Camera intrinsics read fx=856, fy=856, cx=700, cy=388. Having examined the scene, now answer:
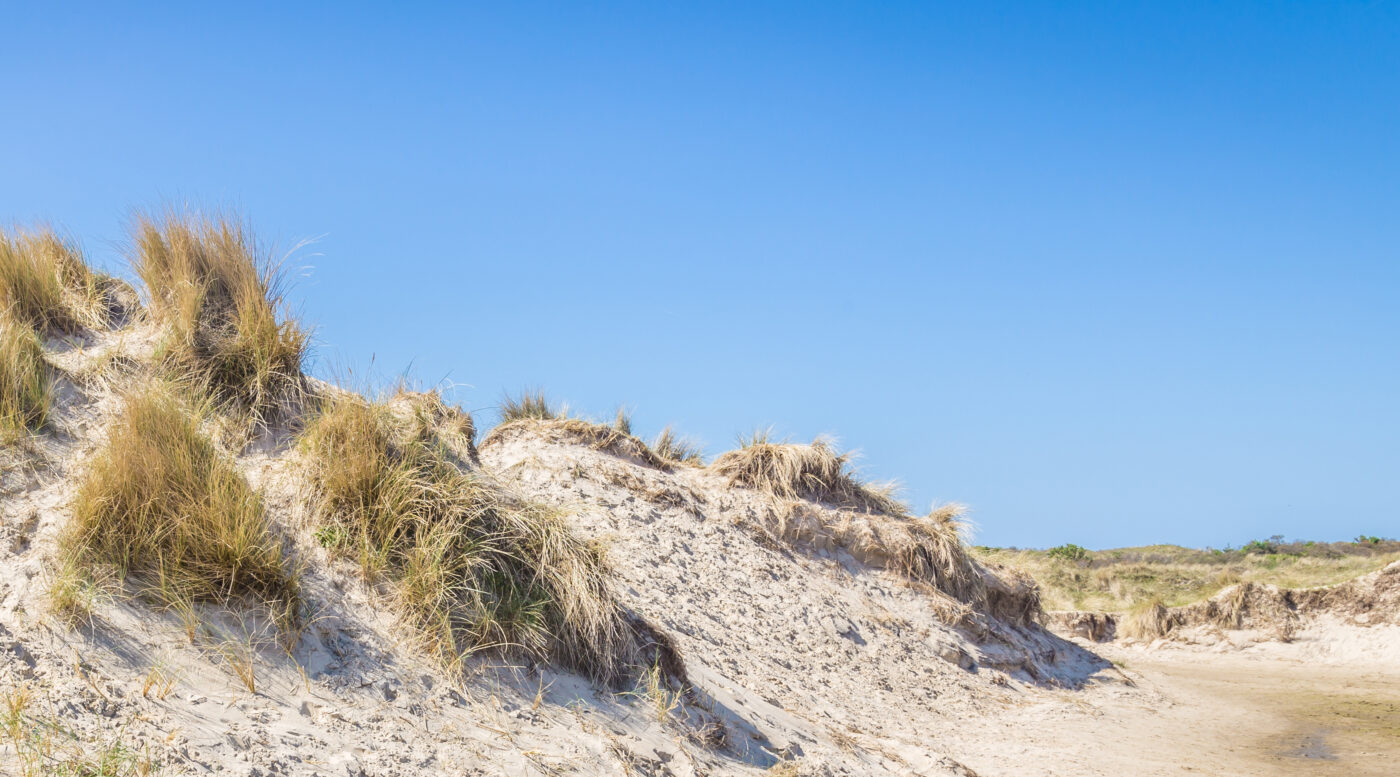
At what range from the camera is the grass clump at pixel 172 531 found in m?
4.29

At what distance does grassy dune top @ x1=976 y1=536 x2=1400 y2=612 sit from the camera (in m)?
18.0

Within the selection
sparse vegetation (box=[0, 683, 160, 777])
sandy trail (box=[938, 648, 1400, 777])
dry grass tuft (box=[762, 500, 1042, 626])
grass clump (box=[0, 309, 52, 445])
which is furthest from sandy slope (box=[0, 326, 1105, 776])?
dry grass tuft (box=[762, 500, 1042, 626])

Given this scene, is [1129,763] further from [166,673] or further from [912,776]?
[166,673]

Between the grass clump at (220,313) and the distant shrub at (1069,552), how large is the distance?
27372 millimetres

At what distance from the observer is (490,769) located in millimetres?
3986

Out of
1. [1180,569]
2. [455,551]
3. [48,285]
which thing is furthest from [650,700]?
[1180,569]

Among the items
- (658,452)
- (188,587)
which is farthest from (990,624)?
(188,587)

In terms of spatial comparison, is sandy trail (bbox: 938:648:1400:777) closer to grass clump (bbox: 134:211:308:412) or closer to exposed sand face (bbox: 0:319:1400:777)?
exposed sand face (bbox: 0:319:1400:777)

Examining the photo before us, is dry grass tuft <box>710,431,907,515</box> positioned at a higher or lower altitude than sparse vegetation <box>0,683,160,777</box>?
higher

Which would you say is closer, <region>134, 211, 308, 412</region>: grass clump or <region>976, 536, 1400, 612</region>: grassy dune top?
<region>134, 211, 308, 412</region>: grass clump

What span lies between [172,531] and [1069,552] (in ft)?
101

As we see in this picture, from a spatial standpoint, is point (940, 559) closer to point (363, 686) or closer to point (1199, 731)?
point (1199, 731)

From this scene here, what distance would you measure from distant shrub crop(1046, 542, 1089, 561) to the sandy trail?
15.7 metres

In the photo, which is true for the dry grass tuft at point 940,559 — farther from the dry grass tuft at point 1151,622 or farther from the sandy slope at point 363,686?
the dry grass tuft at point 1151,622
